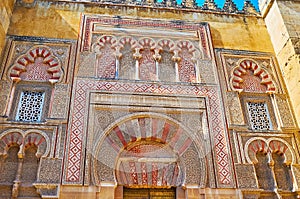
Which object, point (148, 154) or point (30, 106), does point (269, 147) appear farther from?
point (30, 106)

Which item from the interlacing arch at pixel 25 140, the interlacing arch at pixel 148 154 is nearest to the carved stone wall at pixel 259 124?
the interlacing arch at pixel 148 154

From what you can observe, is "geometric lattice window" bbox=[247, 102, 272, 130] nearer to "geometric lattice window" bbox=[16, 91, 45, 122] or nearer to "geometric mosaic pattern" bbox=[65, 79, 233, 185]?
"geometric mosaic pattern" bbox=[65, 79, 233, 185]

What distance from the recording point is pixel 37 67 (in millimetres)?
4938

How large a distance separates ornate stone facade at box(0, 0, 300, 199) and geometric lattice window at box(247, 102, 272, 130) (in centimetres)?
2

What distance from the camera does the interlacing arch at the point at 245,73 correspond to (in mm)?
5179

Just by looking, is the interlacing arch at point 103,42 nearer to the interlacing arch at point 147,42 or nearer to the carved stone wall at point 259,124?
the interlacing arch at point 147,42

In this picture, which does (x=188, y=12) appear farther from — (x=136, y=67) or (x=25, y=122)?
(x=25, y=122)

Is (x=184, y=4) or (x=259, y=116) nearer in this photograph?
(x=259, y=116)

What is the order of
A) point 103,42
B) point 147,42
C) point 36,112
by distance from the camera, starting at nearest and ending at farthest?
point 36,112
point 103,42
point 147,42

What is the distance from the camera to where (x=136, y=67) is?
5156mm

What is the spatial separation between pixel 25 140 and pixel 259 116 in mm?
3266

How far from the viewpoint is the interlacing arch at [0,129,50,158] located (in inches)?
164

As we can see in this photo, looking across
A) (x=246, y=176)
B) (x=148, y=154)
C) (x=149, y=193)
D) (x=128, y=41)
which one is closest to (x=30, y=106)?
(x=148, y=154)

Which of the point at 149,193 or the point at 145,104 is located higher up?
the point at 145,104
